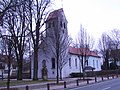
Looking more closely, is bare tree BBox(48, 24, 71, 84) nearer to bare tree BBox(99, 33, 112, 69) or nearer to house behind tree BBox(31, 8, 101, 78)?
house behind tree BBox(31, 8, 101, 78)

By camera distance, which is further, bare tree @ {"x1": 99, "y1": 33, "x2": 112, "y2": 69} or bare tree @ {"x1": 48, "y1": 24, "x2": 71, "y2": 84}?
bare tree @ {"x1": 99, "y1": 33, "x2": 112, "y2": 69}

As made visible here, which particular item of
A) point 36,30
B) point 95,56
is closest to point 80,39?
point 36,30

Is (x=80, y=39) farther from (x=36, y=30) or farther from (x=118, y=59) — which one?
(x=118, y=59)

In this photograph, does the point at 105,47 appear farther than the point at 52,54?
Yes

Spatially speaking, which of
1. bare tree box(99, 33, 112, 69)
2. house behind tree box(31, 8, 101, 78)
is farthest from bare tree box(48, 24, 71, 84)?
bare tree box(99, 33, 112, 69)

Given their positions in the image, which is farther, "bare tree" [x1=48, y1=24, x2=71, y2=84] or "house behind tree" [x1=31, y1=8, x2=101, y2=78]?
"house behind tree" [x1=31, y1=8, x2=101, y2=78]

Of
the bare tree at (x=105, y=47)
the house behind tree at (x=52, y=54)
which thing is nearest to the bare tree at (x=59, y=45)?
the house behind tree at (x=52, y=54)

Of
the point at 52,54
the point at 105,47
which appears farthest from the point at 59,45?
the point at 105,47

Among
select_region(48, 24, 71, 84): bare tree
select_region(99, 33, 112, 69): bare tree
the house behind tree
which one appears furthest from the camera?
select_region(99, 33, 112, 69): bare tree

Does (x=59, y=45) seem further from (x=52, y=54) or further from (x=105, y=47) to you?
(x=105, y=47)

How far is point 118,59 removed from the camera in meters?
95.6

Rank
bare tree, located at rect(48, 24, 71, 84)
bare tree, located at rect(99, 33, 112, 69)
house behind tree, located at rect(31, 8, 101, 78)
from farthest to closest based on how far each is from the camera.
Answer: bare tree, located at rect(99, 33, 112, 69) < house behind tree, located at rect(31, 8, 101, 78) < bare tree, located at rect(48, 24, 71, 84)

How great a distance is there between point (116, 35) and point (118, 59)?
9.08 m

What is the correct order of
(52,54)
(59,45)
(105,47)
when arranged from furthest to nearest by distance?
(105,47), (52,54), (59,45)
